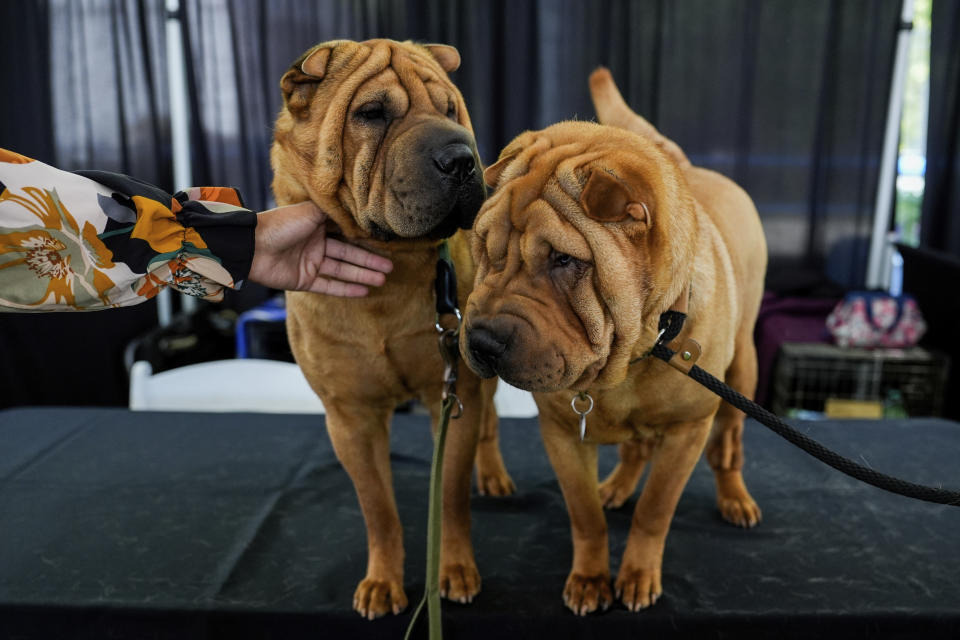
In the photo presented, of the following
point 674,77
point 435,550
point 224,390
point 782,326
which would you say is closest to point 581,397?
point 435,550

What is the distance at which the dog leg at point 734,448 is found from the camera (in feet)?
5.53

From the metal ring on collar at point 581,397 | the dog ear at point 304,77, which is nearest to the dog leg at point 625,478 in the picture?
the metal ring on collar at point 581,397

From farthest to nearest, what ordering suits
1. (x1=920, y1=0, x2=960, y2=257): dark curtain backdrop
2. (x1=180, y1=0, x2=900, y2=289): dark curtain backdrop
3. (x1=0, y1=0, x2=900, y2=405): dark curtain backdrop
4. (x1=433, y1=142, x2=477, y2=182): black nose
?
1. (x1=180, y1=0, x2=900, y2=289): dark curtain backdrop
2. (x1=920, y1=0, x2=960, y2=257): dark curtain backdrop
3. (x1=0, y1=0, x2=900, y2=405): dark curtain backdrop
4. (x1=433, y1=142, x2=477, y2=182): black nose

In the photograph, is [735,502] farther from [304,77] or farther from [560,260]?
[304,77]

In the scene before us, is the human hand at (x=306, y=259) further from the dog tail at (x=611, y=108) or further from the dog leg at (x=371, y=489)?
the dog tail at (x=611, y=108)

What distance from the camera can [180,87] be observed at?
4.17 m

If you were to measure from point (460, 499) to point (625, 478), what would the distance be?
525 mm

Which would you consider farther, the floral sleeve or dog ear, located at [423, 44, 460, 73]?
dog ear, located at [423, 44, 460, 73]

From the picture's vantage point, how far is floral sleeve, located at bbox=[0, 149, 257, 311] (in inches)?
49.5

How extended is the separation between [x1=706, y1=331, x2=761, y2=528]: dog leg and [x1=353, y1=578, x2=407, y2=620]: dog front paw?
804 mm

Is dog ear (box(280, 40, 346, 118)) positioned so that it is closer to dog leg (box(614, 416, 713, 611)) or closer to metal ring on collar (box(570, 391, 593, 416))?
metal ring on collar (box(570, 391, 593, 416))

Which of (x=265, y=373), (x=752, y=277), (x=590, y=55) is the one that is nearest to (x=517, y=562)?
(x=752, y=277)

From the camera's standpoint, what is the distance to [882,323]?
11.8 ft

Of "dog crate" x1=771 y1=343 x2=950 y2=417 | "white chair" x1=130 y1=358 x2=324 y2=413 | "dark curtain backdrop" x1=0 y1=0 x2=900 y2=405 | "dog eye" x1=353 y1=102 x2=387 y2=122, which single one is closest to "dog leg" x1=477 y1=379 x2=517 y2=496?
"dog eye" x1=353 y1=102 x2=387 y2=122
